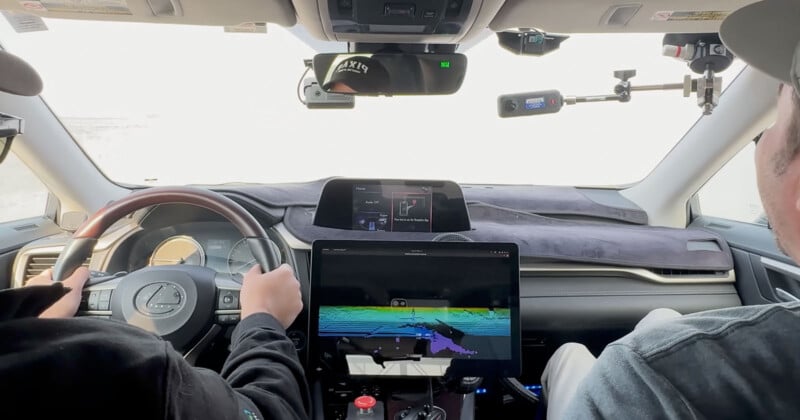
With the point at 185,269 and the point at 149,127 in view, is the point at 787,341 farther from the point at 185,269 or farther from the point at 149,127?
the point at 149,127

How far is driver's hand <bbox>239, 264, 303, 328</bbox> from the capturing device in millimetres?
1816

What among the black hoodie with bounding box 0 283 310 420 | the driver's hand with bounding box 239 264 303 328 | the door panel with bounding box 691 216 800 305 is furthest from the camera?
the door panel with bounding box 691 216 800 305

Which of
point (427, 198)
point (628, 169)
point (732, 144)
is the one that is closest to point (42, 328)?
point (427, 198)

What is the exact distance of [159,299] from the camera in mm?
2010

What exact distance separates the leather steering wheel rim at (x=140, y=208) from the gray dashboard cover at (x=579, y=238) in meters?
0.52

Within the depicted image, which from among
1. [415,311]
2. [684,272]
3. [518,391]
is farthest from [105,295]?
[684,272]

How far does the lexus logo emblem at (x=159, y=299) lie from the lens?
6.52ft

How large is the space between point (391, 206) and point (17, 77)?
1.61m

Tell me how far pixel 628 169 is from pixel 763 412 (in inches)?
Answer: 121

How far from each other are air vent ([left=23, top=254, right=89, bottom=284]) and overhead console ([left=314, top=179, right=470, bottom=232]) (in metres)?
1.17

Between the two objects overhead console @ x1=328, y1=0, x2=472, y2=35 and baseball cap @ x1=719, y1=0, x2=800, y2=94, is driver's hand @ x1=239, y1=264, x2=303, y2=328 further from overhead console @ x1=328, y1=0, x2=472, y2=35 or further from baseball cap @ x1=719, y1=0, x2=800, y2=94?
baseball cap @ x1=719, y1=0, x2=800, y2=94

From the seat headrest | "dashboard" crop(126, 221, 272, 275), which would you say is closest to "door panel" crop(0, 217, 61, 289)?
"dashboard" crop(126, 221, 272, 275)

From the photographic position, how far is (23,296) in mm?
847

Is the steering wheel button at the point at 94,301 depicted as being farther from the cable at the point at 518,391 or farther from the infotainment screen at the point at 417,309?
the cable at the point at 518,391
